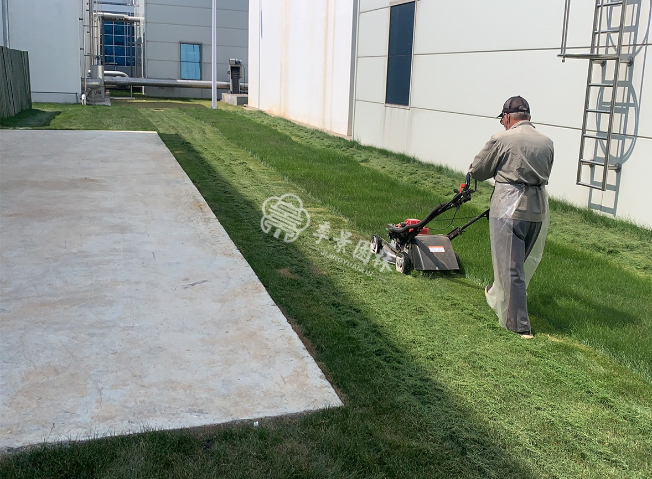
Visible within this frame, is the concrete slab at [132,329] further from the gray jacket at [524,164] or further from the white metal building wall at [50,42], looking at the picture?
the white metal building wall at [50,42]

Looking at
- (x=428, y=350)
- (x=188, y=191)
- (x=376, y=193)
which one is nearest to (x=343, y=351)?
(x=428, y=350)

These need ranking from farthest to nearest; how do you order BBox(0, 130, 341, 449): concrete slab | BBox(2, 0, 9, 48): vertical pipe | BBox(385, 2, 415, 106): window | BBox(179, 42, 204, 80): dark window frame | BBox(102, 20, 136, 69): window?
1. BBox(102, 20, 136, 69): window
2. BBox(179, 42, 204, 80): dark window frame
3. BBox(2, 0, 9, 48): vertical pipe
4. BBox(385, 2, 415, 106): window
5. BBox(0, 130, 341, 449): concrete slab

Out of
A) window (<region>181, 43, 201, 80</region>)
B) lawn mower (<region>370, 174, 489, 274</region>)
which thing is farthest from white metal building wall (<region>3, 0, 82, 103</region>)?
lawn mower (<region>370, 174, 489, 274</region>)

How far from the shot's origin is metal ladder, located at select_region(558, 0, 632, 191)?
29.5ft

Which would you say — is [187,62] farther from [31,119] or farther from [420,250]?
[420,250]

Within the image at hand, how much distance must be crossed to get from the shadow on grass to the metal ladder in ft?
45.4

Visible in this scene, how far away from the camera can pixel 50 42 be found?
27172mm

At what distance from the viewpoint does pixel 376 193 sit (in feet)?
35.6

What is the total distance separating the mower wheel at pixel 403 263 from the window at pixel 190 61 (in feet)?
119

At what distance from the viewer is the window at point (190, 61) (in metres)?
40.6

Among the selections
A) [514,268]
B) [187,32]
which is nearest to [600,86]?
[514,268]

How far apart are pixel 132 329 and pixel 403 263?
118 inches

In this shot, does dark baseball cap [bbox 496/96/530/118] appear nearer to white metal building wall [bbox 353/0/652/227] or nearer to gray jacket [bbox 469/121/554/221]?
gray jacket [bbox 469/121/554/221]

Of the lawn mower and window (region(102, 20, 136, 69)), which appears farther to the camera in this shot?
window (region(102, 20, 136, 69))
